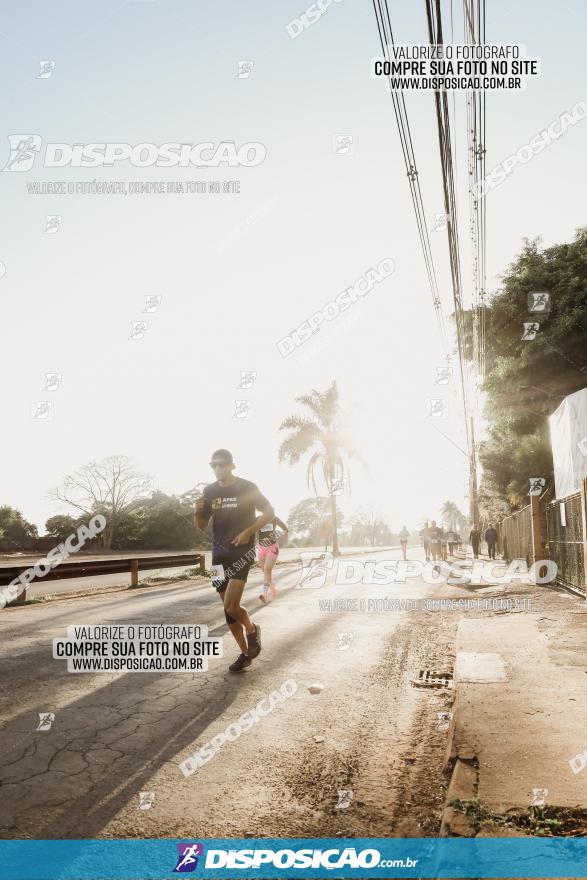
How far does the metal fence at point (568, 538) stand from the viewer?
1086 cm

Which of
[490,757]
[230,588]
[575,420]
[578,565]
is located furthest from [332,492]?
[490,757]

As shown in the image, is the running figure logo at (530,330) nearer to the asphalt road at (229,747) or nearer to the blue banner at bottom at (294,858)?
the asphalt road at (229,747)

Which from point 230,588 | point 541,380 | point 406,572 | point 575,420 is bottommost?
point 406,572

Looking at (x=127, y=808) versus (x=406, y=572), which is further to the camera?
(x=406, y=572)

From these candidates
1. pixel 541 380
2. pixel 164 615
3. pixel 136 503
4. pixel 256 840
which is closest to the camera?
pixel 256 840

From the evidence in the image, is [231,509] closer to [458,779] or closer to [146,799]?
[146,799]

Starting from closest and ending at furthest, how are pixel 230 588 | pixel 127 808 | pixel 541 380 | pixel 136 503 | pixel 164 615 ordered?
pixel 127 808 → pixel 230 588 → pixel 164 615 → pixel 541 380 → pixel 136 503

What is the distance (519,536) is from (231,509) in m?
15.3

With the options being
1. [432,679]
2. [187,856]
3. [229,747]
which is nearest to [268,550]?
[432,679]

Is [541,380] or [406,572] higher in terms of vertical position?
[541,380]

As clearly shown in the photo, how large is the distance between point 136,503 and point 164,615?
2180 inches

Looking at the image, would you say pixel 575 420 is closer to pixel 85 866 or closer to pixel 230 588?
pixel 230 588

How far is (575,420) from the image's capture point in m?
16.0

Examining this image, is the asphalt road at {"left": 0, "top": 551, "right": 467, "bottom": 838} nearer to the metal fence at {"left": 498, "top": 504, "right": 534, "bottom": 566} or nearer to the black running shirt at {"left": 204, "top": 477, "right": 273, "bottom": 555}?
the black running shirt at {"left": 204, "top": 477, "right": 273, "bottom": 555}
